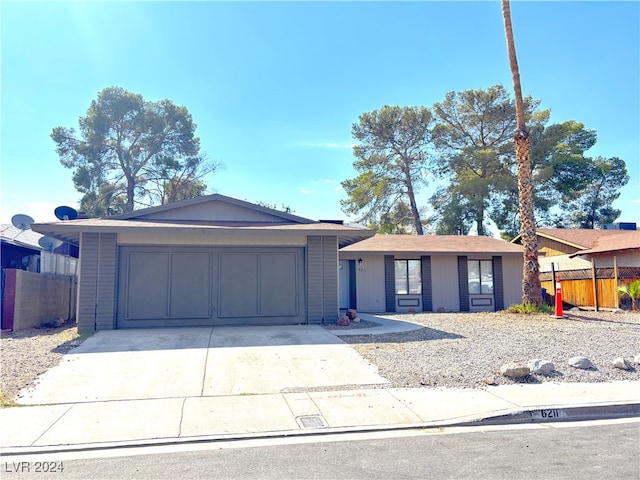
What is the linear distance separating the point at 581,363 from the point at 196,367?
6.54 meters

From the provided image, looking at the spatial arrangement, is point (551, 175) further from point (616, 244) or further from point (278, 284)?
point (278, 284)

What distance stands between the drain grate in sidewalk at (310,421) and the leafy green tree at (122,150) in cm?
2507

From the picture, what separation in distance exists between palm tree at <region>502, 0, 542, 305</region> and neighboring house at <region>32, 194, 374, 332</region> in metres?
5.92

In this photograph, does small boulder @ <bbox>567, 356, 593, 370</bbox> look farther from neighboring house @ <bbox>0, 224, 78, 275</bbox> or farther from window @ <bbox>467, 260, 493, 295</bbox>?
neighboring house @ <bbox>0, 224, 78, 275</bbox>

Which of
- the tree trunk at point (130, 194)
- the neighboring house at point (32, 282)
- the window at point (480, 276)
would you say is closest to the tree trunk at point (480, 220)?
the window at point (480, 276)

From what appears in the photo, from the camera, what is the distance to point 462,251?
61.5 ft

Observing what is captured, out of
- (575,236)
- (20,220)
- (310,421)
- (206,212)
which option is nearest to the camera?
(310,421)

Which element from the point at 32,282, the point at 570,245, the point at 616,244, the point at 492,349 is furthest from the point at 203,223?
the point at 570,245

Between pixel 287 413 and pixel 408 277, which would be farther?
pixel 408 277

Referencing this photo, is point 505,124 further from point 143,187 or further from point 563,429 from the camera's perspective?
point 563,429

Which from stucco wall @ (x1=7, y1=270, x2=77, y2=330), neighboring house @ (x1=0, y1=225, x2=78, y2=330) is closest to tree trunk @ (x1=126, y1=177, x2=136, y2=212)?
neighboring house @ (x1=0, y1=225, x2=78, y2=330)

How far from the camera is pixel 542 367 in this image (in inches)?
305

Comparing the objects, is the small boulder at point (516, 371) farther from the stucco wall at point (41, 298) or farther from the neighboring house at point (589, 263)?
the stucco wall at point (41, 298)

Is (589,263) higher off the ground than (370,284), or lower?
higher
